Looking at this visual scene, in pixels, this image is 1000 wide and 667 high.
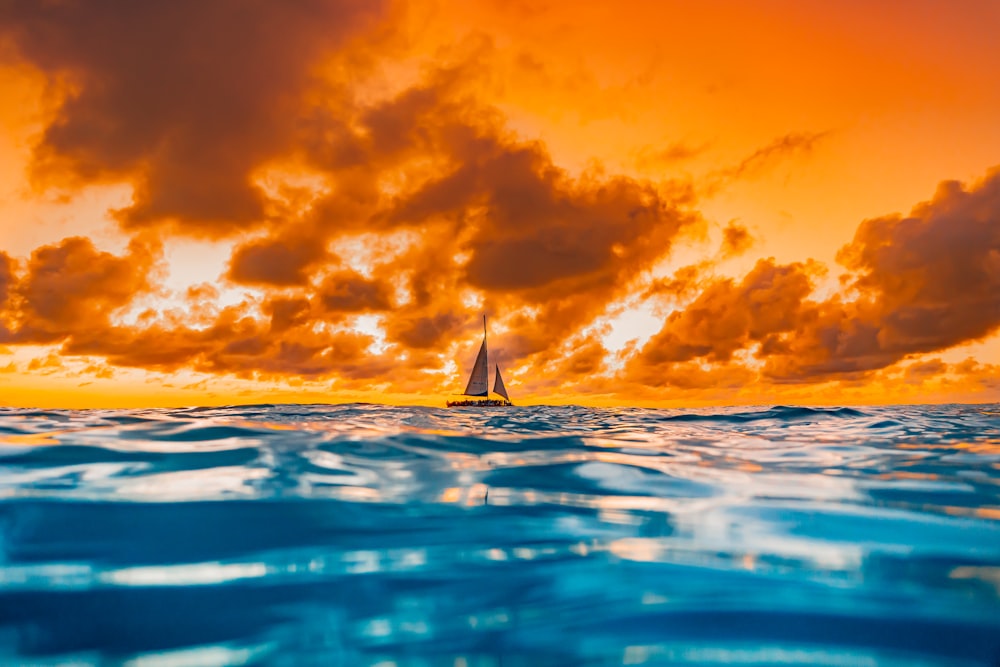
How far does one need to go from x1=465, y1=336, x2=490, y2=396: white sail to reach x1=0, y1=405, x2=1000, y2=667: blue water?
7476cm

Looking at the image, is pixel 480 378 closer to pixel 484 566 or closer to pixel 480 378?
pixel 480 378

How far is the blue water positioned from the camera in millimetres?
2764

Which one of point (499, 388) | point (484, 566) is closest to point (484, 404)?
point (499, 388)

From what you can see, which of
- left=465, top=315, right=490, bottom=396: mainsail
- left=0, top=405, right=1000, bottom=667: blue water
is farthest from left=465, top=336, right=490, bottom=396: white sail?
left=0, top=405, right=1000, bottom=667: blue water

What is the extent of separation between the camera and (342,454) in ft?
26.8

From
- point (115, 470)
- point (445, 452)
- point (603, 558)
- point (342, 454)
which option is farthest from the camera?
point (445, 452)

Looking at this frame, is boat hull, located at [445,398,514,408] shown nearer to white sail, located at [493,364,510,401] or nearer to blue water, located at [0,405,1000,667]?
white sail, located at [493,364,510,401]

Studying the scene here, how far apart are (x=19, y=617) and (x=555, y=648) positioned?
9.61ft

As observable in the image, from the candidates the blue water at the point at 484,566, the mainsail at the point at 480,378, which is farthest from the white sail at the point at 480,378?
the blue water at the point at 484,566

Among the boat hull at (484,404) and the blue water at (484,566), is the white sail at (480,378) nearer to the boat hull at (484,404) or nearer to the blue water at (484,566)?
the boat hull at (484,404)

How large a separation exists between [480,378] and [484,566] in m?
78.9

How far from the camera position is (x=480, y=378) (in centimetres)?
8244

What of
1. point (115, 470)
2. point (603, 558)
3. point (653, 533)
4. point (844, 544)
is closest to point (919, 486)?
point (844, 544)

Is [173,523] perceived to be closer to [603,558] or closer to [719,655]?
[603,558]
